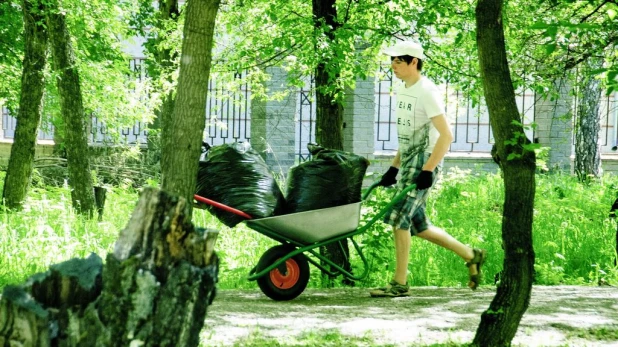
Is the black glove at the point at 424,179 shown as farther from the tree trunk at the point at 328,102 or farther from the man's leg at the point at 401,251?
the tree trunk at the point at 328,102

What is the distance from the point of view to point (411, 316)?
20.2ft

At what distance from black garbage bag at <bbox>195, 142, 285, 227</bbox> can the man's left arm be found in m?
1.10

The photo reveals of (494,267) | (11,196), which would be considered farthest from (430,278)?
(11,196)

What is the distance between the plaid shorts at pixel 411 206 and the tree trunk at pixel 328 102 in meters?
1.25

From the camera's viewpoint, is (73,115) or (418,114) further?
(73,115)

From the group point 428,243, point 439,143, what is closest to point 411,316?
point 439,143

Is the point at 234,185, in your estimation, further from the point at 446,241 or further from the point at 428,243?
the point at 428,243

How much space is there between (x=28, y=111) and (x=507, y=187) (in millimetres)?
9140

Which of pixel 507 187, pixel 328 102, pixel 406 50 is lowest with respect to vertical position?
pixel 507 187

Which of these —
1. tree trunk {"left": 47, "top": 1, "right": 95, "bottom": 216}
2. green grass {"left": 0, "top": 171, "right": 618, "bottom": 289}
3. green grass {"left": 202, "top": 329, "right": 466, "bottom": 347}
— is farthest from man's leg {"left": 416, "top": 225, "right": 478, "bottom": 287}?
tree trunk {"left": 47, "top": 1, "right": 95, "bottom": 216}

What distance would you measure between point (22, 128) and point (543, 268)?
24.1ft

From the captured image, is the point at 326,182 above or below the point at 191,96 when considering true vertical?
below

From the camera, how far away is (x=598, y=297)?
7090mm

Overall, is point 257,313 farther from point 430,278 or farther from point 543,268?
point 543,268
